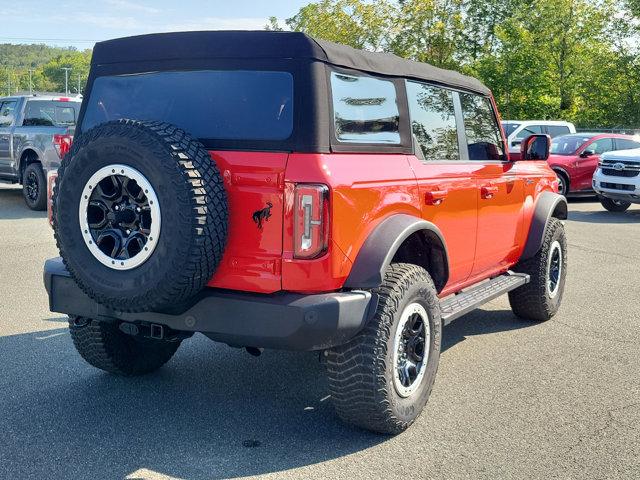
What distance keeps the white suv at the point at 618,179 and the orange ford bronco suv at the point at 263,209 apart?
39.5ft

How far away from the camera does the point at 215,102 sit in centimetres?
373

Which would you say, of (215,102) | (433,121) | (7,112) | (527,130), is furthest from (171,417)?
(527,130)

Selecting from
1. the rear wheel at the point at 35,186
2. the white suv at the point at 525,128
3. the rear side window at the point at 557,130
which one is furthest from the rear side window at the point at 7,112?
the rear side window at the point at 557,130

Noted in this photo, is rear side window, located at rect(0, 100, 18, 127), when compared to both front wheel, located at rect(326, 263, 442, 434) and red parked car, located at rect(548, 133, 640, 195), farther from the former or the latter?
front wheel, located at rect(326, 263, 442, 434)

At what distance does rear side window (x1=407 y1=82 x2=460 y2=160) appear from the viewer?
4.43 meters

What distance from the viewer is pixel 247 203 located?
346 cm

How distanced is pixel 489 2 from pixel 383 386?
4680 centimetres

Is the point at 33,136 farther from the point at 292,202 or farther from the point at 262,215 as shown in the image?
→ the point at 292,202

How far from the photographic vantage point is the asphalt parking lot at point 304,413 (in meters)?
3.51

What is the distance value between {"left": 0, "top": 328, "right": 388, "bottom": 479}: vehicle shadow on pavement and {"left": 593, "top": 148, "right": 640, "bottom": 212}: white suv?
1185 centimetres

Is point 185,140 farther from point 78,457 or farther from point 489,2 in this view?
point 489,2

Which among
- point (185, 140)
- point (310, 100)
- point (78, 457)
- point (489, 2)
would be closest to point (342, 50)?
point (310, 100)

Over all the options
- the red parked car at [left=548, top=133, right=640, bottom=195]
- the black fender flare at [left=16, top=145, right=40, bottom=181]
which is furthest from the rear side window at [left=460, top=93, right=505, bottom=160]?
the red parked car at [left=548, top=133, right=640, bottom=195]

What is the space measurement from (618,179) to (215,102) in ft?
43.7
